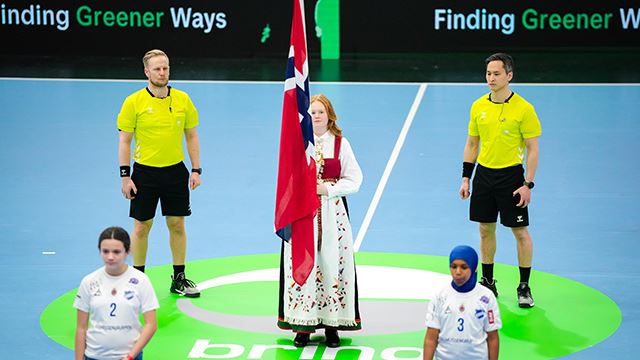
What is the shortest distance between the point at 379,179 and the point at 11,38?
13.3m

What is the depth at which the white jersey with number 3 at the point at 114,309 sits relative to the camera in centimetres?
696

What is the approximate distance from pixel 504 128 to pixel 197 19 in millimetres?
16045

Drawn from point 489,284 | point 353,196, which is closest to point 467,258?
point 489,284

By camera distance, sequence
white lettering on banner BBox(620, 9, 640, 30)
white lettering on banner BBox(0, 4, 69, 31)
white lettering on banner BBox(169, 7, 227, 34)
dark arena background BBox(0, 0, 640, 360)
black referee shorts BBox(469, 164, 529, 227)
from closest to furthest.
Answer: dark arena background BBox(0, 0, 640, 360), black referee shorts BBox(469, 164, 529, 227), white lettering on banner BBox(620, 9, 640, 30), white lettering on banner BBox(169, 7, 227, 34), white lettering on banner BBox(0, 4, 69, 31)

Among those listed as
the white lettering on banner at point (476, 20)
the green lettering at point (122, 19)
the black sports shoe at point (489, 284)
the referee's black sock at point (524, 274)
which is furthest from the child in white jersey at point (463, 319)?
the green lettering at point (122, 19)

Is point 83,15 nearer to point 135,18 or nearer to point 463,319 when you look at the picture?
point 135,18

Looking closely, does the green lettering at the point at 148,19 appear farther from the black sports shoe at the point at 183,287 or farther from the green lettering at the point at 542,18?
the black sports shoe at the point at 183,287

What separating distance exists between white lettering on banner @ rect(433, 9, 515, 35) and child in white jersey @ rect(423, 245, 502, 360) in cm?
1815

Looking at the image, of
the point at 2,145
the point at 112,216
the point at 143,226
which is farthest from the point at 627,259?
the point at 2,145

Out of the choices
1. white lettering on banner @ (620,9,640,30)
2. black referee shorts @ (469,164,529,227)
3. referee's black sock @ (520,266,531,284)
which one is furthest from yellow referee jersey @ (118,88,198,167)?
white lettering on banner @ (620,9,640,30)

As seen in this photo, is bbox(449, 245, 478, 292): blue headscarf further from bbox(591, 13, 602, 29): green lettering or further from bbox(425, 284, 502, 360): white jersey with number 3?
bbox(591, 13, 602, 29): green lettering

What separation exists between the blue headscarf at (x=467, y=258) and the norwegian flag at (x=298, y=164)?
6.26 ft

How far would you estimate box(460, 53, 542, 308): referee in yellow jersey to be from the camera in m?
10.1

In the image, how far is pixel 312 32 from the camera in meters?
25.1
